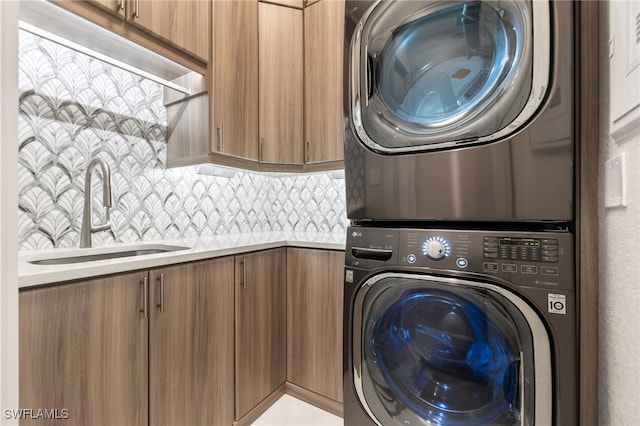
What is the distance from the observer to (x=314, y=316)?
5.43ft

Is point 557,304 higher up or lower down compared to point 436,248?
lower down

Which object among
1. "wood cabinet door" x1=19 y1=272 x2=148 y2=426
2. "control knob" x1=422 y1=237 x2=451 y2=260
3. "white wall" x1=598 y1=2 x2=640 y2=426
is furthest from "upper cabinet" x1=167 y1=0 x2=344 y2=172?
"white wall" x1=598 y1=2 x2=640 y2=426

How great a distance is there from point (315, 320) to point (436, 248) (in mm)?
991

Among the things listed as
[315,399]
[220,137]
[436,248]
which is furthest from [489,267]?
[220,137]

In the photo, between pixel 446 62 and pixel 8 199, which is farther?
pixel 446 62

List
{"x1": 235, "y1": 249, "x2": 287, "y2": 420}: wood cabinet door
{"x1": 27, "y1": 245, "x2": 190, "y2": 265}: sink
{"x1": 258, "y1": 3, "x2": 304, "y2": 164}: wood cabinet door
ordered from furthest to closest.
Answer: {"x1": 258, "y1": 3, "x2": 304, "y2": 164}: wood cabinet door
{"x1": 235, "y1": 249, "x2": 287, "y2": 420}: wood cabinet door
{"x1": 27, "y1": 245, "x2": 190, "y2": 265}: sink

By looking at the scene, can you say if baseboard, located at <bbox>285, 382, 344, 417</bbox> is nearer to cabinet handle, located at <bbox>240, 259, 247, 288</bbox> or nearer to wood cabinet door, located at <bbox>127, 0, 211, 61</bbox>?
cabinet handle, located at <bbox>240, 259, 247, 288</bbox>

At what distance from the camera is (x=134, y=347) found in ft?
3.36

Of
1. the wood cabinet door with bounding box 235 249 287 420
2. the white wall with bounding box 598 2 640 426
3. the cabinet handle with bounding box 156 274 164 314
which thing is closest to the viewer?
the white wall with bounding box 598 2 640 426

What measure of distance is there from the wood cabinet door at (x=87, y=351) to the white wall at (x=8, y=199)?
37cm

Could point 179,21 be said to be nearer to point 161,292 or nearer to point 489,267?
point 161,292

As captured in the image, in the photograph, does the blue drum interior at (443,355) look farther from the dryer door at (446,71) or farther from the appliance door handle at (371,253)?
the dryer door at (446,71)

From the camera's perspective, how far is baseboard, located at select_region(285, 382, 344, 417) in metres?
1.60

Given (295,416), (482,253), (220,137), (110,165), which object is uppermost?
(220,137)
